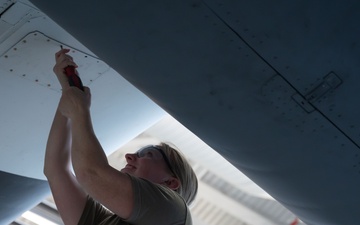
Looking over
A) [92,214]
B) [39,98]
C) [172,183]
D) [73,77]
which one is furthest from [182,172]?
[39,98]

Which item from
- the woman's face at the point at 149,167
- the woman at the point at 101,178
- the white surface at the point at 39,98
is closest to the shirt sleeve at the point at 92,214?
the woman at the point at 101,178

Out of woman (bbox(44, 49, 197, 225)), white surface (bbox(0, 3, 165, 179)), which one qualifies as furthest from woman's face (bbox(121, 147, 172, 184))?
white surface (bbox(0, 3, 165, 179))

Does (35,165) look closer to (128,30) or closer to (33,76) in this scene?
(33,76)

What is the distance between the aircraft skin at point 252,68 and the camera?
7.43ft

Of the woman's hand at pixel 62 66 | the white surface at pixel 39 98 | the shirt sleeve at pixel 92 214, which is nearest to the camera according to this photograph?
the shirt sleeve at pixel 92 214

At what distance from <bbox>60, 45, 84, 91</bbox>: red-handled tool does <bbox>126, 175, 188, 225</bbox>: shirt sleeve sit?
455mm

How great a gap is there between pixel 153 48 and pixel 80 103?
328mm

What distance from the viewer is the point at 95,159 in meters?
2.28

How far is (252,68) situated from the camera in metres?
2.38

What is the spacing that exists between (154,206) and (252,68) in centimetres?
57

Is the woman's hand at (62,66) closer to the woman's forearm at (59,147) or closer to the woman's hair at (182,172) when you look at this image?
the woman's forearm at (59,147)

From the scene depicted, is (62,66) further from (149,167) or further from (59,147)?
(149,167)

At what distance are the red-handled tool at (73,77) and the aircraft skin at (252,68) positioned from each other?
0.15m

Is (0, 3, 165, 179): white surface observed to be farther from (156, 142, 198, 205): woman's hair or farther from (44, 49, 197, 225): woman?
(156, 142, 198, 205): woman's hair
